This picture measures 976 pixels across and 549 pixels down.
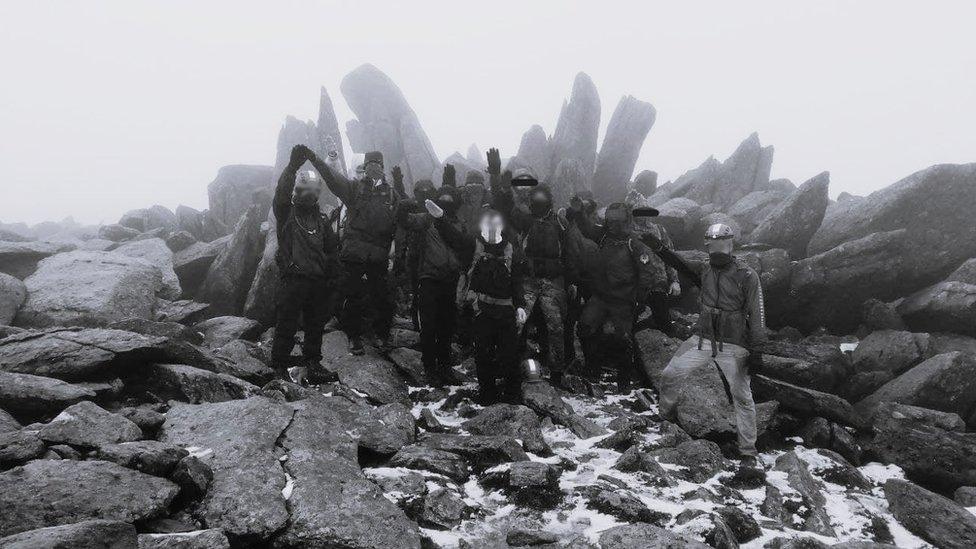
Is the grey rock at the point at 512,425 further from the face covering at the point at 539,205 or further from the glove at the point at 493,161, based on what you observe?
the glove at the point at 493,161

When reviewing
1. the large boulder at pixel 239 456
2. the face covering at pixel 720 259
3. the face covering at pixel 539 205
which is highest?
the face covering at pixel 539 205

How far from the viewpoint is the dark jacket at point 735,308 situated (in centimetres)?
861

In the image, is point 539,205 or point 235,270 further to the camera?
point 235,270

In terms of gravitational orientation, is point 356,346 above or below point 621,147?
below

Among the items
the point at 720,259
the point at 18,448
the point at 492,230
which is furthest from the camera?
the point at 492,230

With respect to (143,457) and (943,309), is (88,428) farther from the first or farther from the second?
(943,309)

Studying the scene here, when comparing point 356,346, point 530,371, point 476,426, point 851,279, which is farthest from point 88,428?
point 851,279

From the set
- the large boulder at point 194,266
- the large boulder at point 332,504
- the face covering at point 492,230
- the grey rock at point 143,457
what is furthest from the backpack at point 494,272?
the large boulder at point 194,266

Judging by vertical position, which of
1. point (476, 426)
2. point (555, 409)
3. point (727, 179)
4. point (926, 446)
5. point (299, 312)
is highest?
point (727, 179)

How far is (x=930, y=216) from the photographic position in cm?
1506

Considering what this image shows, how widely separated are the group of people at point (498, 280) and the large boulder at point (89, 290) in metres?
5.35

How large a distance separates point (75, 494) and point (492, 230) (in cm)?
698

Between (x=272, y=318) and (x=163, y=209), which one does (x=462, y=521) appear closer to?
(x=272, y=318)

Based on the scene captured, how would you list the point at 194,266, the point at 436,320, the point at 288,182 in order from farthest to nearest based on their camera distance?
1. the point at 194,266
2. the point at 436,320
3. the point at 288,182
